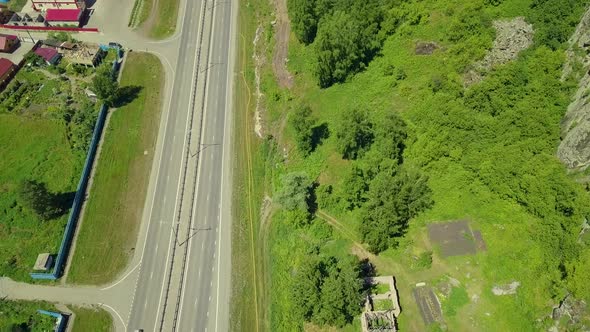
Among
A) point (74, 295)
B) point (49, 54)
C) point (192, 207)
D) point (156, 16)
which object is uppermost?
point (156, 16)

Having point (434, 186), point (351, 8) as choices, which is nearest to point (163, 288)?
point (434, 186)

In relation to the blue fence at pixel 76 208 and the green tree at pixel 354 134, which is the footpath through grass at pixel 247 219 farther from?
the blue fence at pixel 76 208

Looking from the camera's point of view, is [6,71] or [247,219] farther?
[6,71]

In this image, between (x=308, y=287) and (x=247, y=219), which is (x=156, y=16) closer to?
(x=247, y=219)


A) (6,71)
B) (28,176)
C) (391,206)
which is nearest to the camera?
(391,206)

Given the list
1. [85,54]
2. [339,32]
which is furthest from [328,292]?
[85,54]

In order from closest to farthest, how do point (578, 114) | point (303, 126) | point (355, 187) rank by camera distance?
point (578, 114), point (355, 187), point (303, 126)

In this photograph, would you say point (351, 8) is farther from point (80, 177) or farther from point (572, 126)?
point (80, 177)
